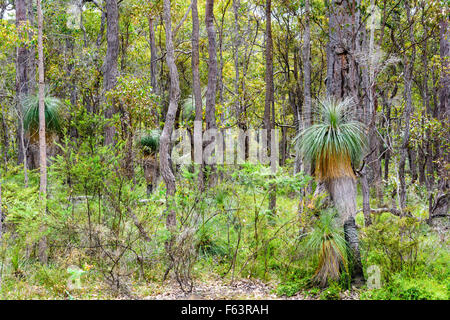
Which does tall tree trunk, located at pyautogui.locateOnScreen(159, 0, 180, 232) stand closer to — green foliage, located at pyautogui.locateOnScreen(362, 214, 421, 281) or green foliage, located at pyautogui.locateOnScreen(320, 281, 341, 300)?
green foliage, located at pyautogui.locateOnScreen(320, 281, 341, 300)

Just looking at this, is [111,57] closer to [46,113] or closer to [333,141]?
[46,113]

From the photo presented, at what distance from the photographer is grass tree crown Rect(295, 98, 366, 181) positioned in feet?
21.6

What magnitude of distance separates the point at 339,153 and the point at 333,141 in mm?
233

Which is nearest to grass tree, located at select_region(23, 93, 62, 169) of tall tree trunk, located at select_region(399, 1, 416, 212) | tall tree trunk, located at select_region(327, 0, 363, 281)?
tall tree trunk, located at select_region(327, 0, 363, 281)

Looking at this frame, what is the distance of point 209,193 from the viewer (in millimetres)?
7492

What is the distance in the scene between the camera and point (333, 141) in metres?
6.58

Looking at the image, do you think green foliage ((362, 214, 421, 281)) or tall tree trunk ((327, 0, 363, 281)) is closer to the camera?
green foliage ((362, 214, 421, 281))

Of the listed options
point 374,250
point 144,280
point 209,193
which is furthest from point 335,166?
point 144,280

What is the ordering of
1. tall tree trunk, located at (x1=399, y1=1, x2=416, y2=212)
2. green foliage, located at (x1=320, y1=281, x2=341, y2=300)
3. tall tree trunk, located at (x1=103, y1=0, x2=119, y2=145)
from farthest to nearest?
tall tree trunk, located at (x1=103, y1=0, x2=119, y2=145) < tall tree trunk, located at (x1=399, y1=1, x2=416, y2=212) < green foliage, located at (x1=320, y1=281, x2=341, y2=300)

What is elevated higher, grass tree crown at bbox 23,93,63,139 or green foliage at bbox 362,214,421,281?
grass tree crown at bbox 23,93,63,139
